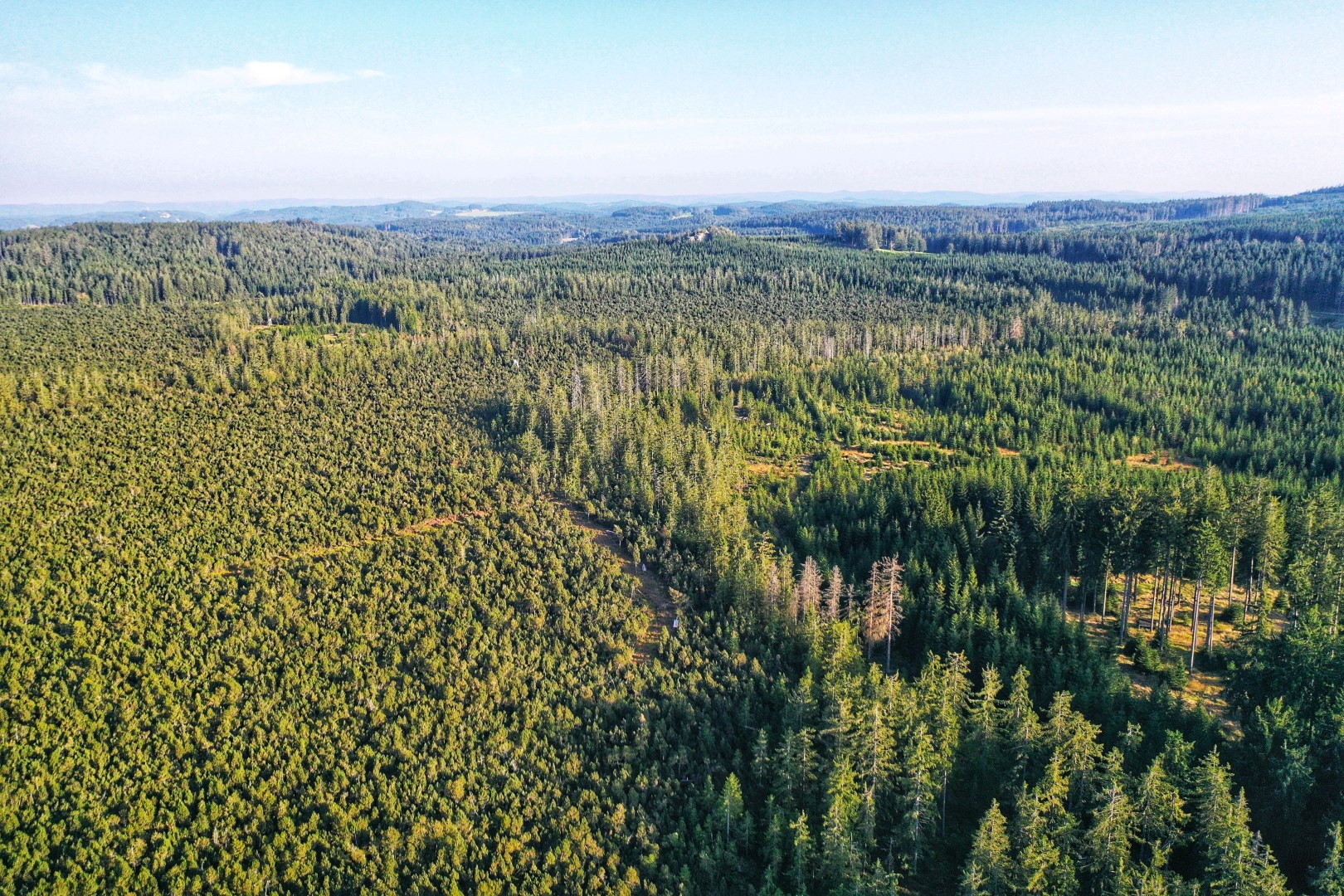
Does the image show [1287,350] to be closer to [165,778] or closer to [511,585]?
[511,585]

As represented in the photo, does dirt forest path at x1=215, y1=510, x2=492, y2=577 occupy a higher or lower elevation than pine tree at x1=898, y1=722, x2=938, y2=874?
higher

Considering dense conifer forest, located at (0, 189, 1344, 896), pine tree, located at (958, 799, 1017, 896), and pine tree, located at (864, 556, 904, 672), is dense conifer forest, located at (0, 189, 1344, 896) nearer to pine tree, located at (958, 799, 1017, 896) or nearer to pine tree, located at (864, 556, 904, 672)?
pine tree, located at (958, 799, 1017, 896)

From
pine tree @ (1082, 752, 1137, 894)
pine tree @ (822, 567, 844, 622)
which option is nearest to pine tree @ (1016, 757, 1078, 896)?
pine tree @ (1082, 752, 1137, 894)

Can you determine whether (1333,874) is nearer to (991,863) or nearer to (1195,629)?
(991,863)

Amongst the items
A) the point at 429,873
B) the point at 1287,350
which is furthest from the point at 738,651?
the point at 1287,350

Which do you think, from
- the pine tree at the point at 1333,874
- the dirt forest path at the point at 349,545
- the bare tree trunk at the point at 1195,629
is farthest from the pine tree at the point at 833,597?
the dirt forest path at the point at 349,545

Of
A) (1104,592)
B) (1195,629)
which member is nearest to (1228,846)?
(1195,629)

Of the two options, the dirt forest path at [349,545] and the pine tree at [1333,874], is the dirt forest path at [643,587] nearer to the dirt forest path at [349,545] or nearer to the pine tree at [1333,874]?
the dirt forest path at [349,545]

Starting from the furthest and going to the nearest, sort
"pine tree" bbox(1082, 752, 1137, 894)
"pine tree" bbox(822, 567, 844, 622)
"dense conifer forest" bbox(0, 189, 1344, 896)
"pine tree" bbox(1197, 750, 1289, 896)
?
"pine tree" bbox(822, 567, 844, 622)
"dense conifer forest" bbox(0, 189, 1344, 896)
"pine tree" bbox(1082, 752, 1137, 894)
"pine tree" bbox(1197, 750, 1289, 896)
